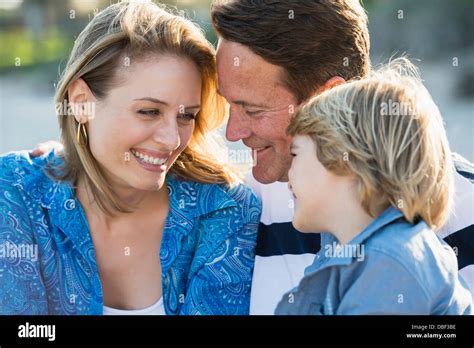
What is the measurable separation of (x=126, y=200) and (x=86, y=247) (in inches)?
8.9

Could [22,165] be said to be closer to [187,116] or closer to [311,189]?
[187,116]

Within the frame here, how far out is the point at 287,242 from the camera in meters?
2.45

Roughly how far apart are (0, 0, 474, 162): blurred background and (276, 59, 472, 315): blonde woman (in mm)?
3796

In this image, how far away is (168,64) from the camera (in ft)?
7.64

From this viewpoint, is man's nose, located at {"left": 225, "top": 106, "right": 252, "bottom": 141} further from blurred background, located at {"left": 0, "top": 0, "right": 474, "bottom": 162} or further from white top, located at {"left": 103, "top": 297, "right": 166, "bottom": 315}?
blurred background, located at {"left": 0, "top": 0, "right": 474, "bottom": 162}

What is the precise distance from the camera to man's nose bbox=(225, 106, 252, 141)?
8.27ft

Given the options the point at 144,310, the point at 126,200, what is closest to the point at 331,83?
the point at 126,200

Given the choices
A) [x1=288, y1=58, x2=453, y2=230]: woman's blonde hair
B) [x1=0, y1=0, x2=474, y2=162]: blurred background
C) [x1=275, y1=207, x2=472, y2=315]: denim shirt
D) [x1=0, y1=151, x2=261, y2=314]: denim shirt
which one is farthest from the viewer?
[x1=0, y1=0, x2=474, y2=162]: blurred background

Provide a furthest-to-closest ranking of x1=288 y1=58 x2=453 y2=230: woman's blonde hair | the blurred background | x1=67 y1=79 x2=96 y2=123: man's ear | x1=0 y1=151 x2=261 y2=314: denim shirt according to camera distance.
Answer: the blurred background → x1=67 y1=79 x2=96 y2=123: man's ear → x1=0 y1=151 x2=261 y2=314: denim shirt → x1=288 y1=58 x2=453 y2=230: woman's blonde hair

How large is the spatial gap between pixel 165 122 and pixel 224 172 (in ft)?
1.05

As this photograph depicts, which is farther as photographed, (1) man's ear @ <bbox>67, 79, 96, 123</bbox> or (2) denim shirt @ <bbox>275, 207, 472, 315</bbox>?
(1) man's ear @ <bbox>67, 79, 96, 123</bbox>

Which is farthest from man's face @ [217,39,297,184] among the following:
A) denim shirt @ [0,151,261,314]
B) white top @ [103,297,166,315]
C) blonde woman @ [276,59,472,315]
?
white top @ [103,297,166,315]

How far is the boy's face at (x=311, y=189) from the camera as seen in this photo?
2.07 metres
